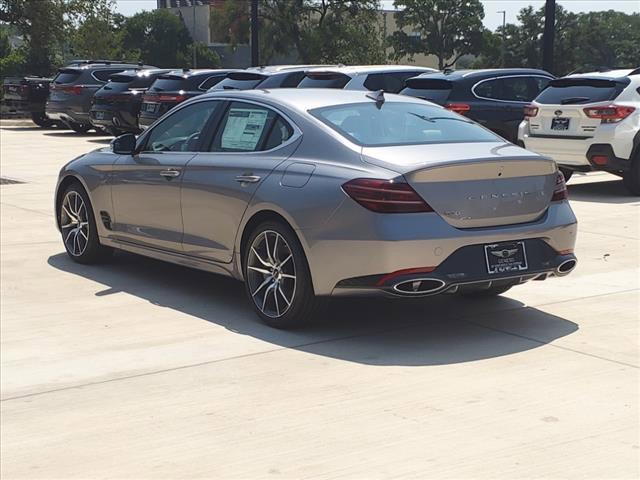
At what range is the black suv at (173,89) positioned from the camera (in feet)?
69.0

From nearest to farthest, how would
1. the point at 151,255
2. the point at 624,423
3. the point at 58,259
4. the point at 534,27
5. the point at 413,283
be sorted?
the point at 624,423
the point at 413,283
the point at 151,255
the point at 58,259
the point at 534,27

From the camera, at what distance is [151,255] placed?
26.2 feet

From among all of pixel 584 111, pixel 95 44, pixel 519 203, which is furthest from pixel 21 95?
pixel 519 203

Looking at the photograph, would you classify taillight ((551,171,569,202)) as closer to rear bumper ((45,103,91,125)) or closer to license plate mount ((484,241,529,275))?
license plate mount ((484,241,529,275))

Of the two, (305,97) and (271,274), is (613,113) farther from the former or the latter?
(271,274)

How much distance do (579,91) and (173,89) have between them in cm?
1006

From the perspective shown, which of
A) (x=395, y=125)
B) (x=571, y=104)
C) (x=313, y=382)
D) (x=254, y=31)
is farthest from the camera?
(x=254, y=31)

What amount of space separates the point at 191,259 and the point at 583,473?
385 centimetres

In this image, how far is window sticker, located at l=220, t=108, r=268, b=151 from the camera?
7.21 meters

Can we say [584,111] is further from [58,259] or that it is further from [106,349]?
[106,349]

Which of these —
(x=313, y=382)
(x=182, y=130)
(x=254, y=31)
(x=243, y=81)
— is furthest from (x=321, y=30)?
(x=313, y=382)

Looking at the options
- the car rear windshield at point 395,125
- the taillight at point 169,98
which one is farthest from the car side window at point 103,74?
the car rear windshield at point 395,125

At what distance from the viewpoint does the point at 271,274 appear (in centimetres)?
672

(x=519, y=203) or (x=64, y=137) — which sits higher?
(x=519, y=203)
